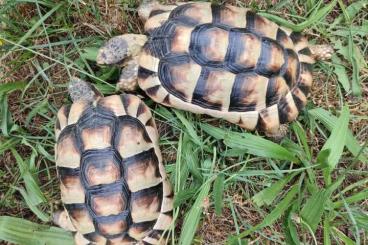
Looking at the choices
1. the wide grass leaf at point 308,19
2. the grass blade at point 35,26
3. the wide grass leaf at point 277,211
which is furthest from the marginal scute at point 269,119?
the grass blade at point 35,26

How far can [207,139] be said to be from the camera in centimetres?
310

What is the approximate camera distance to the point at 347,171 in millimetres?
3027

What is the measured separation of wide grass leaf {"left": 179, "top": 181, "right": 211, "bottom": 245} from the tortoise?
0.10 m

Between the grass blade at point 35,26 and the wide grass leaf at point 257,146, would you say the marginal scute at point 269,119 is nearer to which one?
the wide grass leaf at point 257,146

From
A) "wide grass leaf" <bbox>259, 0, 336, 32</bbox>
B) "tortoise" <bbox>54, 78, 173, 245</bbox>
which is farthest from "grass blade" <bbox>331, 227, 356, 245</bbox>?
"wide grass leaf" <bbox>259, 0, 336, 32</bbox>

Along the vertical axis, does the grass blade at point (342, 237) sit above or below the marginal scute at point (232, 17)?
below

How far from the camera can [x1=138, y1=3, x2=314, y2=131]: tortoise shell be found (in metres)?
2.80

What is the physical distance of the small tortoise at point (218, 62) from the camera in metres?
2.80

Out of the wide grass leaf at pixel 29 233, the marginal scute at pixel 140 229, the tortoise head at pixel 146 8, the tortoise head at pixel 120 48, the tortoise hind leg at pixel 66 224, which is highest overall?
the tortoise head at pixel 146 8

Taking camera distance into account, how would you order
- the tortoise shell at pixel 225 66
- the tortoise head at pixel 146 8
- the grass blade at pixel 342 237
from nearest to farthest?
the tortoise shell at pixel 225 66
the grass blade at pixel 342 237
the tortoise head at pixel 146 8

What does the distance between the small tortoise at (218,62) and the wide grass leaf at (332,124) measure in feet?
0.48

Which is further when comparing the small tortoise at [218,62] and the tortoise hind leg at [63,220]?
the tortoise hind leg at [63,220]

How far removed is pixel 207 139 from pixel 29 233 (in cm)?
115

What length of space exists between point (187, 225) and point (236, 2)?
4.29 feet
